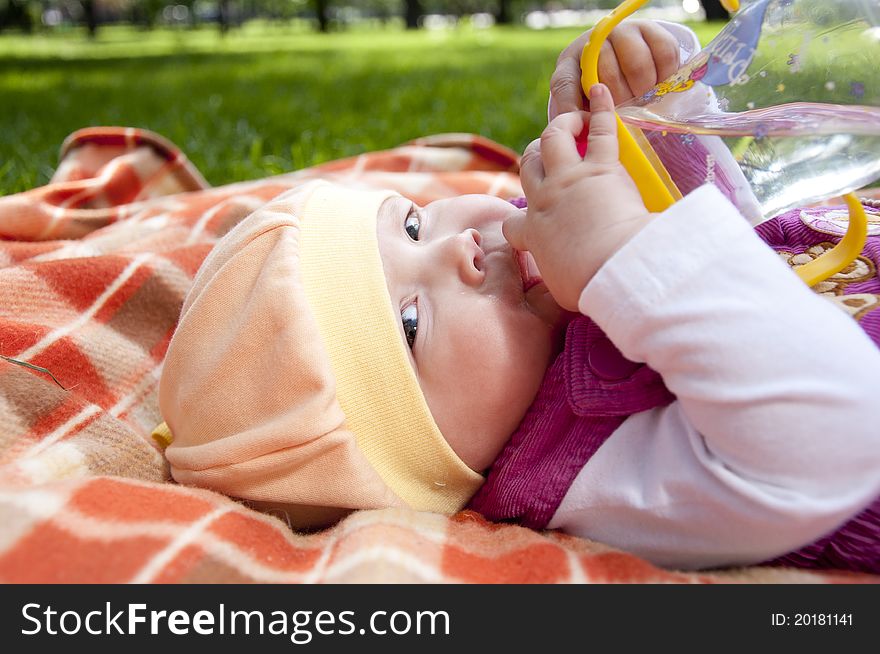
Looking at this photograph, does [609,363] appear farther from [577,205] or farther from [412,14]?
[412,14]

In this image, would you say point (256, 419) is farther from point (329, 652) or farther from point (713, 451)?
point (713, 451)

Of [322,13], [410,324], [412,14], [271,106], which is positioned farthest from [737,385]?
[412,14]

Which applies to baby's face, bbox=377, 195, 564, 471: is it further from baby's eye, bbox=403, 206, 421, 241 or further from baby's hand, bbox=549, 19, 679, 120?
baby's hand, bbox=549, 19, 679, 120

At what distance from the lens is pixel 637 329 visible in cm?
115

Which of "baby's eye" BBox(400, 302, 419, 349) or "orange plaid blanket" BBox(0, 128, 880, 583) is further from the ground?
"baby's eye" BBox(400, 302, 419, 349)

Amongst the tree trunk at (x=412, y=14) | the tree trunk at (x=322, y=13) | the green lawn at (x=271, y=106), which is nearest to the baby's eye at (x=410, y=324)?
the green lawn at (x=271, y=106)

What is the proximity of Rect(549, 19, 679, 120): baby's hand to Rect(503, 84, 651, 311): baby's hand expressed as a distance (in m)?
0.25

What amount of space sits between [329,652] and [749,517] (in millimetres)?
559

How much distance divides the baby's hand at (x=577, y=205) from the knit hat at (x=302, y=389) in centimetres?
28

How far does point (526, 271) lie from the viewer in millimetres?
1451

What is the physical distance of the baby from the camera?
3.55 feet

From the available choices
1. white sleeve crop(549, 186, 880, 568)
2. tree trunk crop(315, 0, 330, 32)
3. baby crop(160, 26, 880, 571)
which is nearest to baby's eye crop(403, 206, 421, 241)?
baby crop(160, 26, 880, 571)

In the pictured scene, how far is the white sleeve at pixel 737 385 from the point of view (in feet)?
3.48

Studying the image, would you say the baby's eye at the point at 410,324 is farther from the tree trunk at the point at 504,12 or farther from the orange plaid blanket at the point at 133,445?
the tree trunk at the point at 504,12
